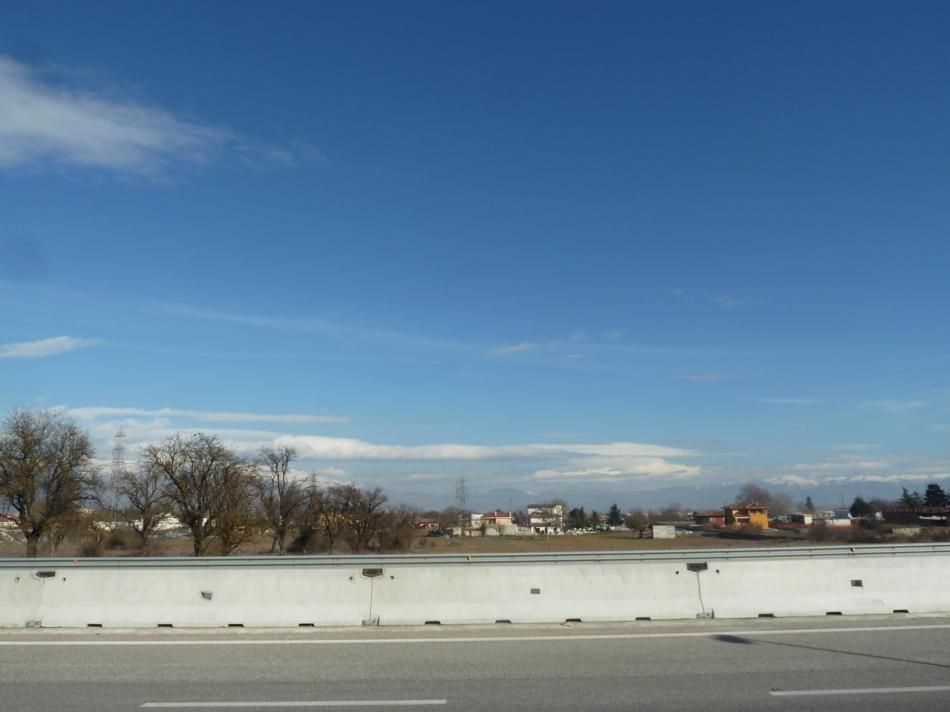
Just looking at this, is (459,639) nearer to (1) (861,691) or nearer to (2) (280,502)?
(1) (861,691)

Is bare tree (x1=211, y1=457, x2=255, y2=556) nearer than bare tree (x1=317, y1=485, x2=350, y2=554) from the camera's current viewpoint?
Yes

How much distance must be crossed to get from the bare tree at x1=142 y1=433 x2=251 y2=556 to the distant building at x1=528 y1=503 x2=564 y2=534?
3330 inches

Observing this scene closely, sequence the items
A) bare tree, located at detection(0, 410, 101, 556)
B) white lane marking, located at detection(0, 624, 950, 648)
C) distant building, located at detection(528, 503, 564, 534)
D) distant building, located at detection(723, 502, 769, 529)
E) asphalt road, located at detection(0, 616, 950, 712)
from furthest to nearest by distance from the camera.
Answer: distant building, located at detection(528, 503, 564, 534) < distant building, located at detection(723, 502, 769, 529) < bare tree, located at detection(0, 410, 101, 556) < white lane marking, located at detection(0, 624, 950, 648) < asphalt road, located at detection(0, 616, 950, 712)

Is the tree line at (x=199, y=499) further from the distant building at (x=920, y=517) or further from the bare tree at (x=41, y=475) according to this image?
the distant building at (x=920, y=517)

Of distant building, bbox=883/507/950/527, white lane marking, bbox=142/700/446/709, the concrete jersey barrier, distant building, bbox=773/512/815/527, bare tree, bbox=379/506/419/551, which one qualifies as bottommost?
distant building, bbox=773/512/815/527

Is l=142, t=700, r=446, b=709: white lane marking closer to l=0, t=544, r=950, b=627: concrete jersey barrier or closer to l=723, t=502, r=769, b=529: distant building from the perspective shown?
l=0, t=544, r=950, b=627: concrete jersey barrier

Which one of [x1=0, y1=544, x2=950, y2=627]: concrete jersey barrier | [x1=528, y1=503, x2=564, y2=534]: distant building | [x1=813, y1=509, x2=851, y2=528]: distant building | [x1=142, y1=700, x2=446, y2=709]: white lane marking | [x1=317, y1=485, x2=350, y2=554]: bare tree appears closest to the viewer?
[x1=142, y1=700, x2=446, y2=709]: white lane marking

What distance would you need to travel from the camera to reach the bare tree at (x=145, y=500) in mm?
46188

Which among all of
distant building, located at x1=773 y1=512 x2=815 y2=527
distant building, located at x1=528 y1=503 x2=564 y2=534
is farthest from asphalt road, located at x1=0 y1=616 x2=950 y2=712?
distant building, located at x1=528 y1=503 x2=564 y2=534

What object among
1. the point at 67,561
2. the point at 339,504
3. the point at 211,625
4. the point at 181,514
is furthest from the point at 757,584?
the point at 339,504

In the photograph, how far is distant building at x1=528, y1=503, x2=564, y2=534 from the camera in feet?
438

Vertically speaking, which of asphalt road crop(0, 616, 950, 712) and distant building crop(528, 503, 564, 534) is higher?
asphalt road crop(0, 616, 950, 712)

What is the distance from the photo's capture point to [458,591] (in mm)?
12797

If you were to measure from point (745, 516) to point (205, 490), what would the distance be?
113819 mm
